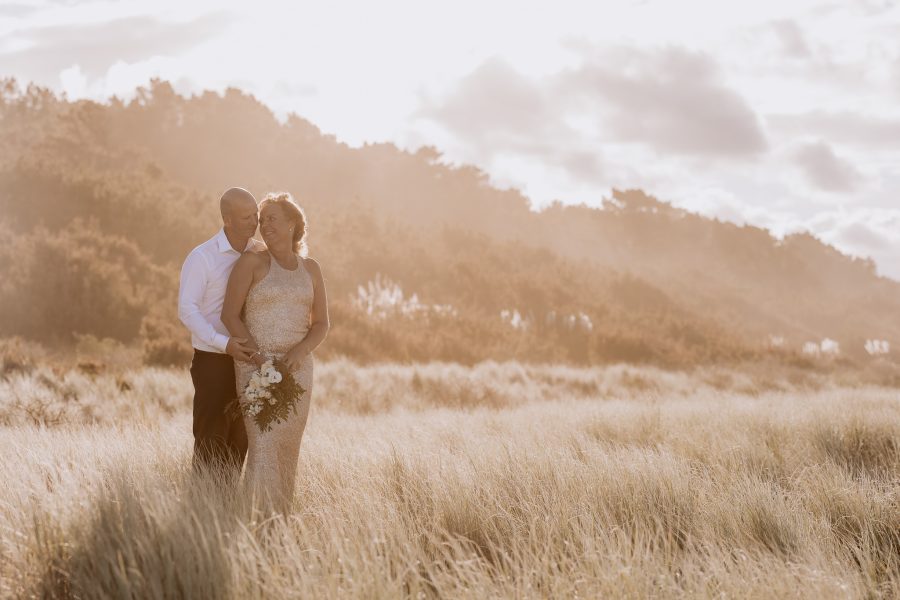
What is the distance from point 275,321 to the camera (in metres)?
4.72

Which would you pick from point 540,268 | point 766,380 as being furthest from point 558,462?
point 540,268

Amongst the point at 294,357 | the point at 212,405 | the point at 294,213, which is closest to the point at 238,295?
the point at 294,357

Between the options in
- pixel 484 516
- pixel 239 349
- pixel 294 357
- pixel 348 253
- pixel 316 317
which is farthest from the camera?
pixel 348 253

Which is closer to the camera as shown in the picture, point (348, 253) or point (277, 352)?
point (277, 352)


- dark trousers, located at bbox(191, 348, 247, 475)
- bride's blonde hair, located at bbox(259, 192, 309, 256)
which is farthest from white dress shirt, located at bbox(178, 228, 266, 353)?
bride's blonde hair, located at bbox(259, 192, 309, 256)

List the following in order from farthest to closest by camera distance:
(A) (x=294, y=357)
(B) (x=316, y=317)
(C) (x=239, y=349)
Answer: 1. (B) (x=316, y=317)
2. (A) (x=294, y=357)
3. (C) (x=239, y=349)

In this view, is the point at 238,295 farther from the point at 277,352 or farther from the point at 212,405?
the point at 212,405

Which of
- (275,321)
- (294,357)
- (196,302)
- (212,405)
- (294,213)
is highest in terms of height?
(294,213)

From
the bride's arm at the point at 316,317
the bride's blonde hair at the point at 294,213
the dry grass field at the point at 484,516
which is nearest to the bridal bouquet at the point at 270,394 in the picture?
the bride's arm at the point at 316,317

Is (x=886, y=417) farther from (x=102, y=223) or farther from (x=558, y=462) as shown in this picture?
(x=102, y=223)

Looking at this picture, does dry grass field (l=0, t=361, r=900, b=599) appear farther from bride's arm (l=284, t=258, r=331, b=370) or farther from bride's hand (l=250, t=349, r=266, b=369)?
bride's arm (l=284, t=258, r=331, b=370)

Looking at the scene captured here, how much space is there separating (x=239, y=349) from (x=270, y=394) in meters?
0.34

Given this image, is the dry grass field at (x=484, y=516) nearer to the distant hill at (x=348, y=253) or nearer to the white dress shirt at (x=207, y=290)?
the white dress shirt at (x=207, y=290)

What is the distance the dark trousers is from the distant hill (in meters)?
10.1
